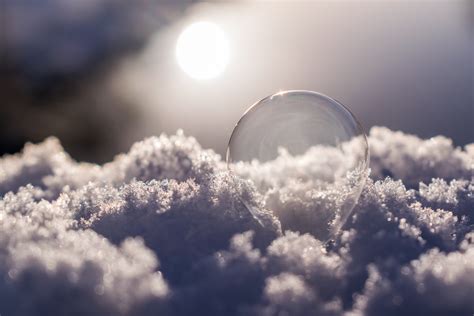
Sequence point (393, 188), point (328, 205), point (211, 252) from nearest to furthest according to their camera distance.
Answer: point (328, 205)
point (211, 252)
point (393, 188)

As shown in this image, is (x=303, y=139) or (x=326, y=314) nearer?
(x=303, y=139)

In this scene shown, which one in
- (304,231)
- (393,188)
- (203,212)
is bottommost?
(304,231)

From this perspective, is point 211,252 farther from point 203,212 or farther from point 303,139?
point 303,139

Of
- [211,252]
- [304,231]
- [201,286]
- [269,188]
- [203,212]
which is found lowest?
[304,231]

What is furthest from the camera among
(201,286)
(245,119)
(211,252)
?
(211,252)

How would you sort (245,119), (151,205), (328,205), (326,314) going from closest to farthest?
(245,119) < (328,205) < (326,314) < (151,205)

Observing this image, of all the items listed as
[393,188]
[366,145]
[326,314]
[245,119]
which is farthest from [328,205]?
[393,188]

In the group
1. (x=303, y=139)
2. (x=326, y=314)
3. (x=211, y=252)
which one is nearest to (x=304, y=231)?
(x=303, y=139)

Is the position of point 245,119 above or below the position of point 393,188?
below

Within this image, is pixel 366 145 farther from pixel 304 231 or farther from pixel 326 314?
pixel 326 314
